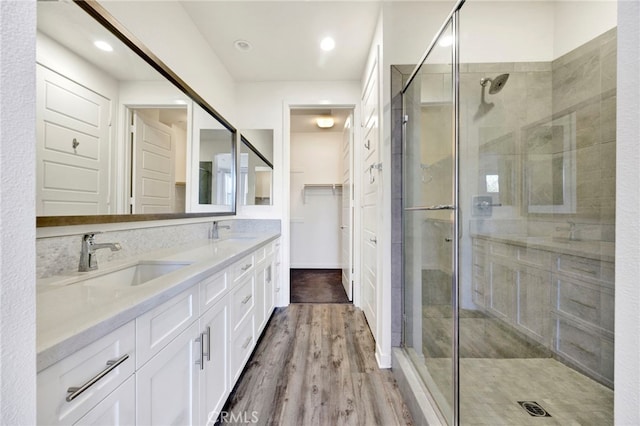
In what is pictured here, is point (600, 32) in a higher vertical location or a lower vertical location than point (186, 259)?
higher

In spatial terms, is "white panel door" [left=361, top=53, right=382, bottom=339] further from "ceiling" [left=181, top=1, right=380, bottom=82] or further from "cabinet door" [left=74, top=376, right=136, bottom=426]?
"cabinet door" [left=74, top=376, right=136, bottom=426]

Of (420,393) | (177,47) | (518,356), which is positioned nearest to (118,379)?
(420,393)

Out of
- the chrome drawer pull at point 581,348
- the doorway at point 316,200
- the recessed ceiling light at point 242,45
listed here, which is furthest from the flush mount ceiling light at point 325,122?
the chrome drawer pull at point 581,348

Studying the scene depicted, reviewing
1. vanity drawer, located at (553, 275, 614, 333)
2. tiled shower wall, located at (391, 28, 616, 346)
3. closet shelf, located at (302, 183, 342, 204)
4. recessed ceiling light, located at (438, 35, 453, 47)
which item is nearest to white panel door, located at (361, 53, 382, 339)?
tiled shower wall, located at (391, 28, 616, 346)

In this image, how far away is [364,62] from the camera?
8.46 ft

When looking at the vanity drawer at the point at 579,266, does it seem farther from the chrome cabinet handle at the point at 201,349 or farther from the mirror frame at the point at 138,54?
the mirror frame at the point at 138,54

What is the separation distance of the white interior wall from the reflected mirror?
1.89 m

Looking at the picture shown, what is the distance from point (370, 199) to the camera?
2309mm

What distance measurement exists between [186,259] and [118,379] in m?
0.74

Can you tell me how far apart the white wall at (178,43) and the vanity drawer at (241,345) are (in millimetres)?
1854

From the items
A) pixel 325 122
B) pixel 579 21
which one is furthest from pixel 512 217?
pixel 325 122

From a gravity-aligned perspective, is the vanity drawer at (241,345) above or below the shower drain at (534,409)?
above

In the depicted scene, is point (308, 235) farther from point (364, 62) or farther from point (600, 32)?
point (600, 32)

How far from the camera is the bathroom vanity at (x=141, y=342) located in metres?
0.55
